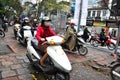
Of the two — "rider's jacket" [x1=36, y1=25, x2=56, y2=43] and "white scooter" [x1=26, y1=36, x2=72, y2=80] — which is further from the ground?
"rider's jacket" [x1=36, y1=25, x2=56, y2=43]

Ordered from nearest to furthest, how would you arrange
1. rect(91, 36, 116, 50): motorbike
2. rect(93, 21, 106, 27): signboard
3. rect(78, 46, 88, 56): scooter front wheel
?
Answer: rect(78, 46, 88, 56): scooter front wheel
rect(91, 36, 116, 50): motorbike
rect(93, 21, 106, 27): signboard

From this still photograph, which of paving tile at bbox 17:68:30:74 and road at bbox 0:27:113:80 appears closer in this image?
road at bbox 0:27:113:80

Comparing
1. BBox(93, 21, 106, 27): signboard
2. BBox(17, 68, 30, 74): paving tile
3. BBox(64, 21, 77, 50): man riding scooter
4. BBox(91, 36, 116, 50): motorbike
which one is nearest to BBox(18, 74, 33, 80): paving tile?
BBox(17, 68, 30, 74): paving tile

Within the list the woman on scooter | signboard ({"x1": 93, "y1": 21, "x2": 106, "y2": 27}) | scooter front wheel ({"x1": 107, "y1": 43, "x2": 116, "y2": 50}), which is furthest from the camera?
signboard ({"x1": 93, "y1": 21, "x2": 106, "y2": 27})

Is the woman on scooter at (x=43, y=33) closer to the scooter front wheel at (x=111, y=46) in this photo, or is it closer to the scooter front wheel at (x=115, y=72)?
the scooter front wheel at (x=115, y=72)

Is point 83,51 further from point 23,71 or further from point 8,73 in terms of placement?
point 8,73

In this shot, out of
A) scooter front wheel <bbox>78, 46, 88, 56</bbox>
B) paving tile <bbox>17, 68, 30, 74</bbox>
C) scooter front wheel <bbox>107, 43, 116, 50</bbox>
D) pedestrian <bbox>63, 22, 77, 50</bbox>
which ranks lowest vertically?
scooter front wheel <bbox>107, 43, 116, 50</bbox>

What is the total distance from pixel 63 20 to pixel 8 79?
380 inches

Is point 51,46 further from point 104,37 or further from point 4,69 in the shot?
point 104,37

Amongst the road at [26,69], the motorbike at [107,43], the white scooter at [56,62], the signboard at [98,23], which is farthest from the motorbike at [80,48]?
the signboard at [98,23]

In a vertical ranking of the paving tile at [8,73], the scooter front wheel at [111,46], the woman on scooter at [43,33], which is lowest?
the scooter front wheel at [111,46]

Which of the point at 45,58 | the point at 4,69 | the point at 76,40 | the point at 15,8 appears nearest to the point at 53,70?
the point at 45,58

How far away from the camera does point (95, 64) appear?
21.2 ft

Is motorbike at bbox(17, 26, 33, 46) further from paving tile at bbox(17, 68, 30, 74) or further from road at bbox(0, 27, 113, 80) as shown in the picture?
paving tile at bbox(17, 68, 30, 74)
